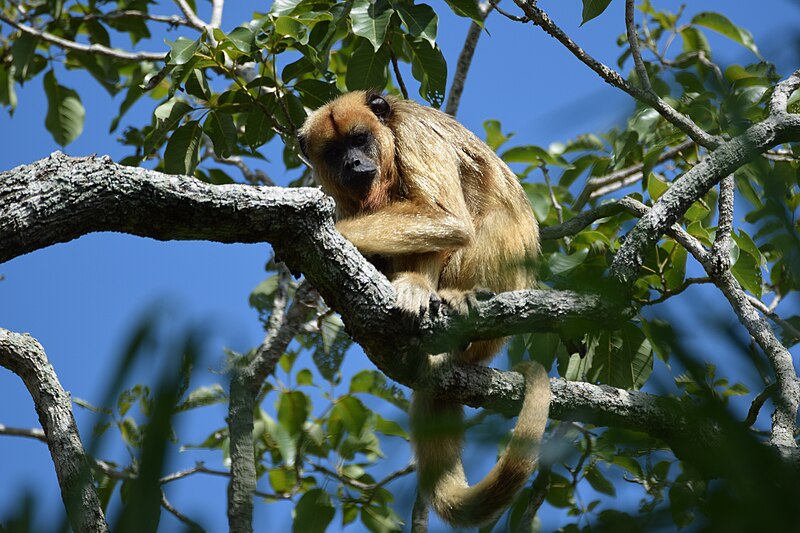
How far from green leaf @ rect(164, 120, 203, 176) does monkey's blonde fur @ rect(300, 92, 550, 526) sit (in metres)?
0.88

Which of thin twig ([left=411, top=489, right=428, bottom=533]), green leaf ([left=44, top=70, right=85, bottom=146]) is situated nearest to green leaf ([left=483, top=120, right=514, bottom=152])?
green leaf ([left=44, top=70, right=85, bottom=146])

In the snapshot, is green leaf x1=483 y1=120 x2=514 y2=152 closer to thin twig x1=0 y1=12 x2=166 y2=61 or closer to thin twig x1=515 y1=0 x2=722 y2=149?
thin twig x1=515 y1=0 x2=722 y2=149

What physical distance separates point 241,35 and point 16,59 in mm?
2775

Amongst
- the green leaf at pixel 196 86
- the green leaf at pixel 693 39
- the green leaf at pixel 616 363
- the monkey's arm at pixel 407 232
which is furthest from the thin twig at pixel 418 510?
the green leaf at pixel 693 39

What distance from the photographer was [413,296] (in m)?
4.00

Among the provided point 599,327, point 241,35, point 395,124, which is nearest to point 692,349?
point 599,327

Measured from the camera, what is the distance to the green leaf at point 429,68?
18.8 ft

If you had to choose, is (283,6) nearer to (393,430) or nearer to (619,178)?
(619,178)

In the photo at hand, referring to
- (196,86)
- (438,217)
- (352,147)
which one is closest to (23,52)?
(196,86)

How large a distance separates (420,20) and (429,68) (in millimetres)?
522

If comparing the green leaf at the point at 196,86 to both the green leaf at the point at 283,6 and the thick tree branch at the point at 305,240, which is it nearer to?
the green leaf at the point at 283,6

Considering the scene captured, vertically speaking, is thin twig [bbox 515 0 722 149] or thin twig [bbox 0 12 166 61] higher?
thin twig [bbox 0 12 166 61]

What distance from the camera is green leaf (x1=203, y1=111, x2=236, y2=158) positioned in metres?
5.74

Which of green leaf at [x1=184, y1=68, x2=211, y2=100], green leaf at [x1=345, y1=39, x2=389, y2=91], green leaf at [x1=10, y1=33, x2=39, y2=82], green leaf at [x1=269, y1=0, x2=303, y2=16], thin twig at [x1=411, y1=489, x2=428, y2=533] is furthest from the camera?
green leaf at [x1=10, y1=33, x2=39, y2=82]
